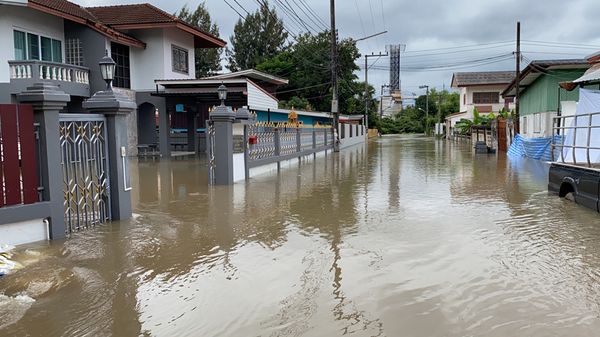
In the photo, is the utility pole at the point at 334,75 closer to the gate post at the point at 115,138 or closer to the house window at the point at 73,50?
the house window at the point at 73,50

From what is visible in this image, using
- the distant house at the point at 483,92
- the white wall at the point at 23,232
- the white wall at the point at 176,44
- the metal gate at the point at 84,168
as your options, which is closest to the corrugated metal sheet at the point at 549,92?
the white wall at the point at 176,44

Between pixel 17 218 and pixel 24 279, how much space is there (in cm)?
142

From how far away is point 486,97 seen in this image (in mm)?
54406

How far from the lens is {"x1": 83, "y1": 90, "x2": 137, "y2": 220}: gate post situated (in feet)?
26.7

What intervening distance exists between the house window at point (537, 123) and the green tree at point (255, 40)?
3388 centimetres

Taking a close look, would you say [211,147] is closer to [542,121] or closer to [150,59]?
[150,59]

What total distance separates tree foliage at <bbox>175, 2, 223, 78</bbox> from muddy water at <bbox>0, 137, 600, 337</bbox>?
4193 centimetres

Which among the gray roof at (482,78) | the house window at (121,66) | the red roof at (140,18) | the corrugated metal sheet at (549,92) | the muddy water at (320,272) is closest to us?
the muddy water at (320,272)

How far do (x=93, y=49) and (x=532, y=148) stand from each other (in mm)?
19413

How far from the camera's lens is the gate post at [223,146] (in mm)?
13008

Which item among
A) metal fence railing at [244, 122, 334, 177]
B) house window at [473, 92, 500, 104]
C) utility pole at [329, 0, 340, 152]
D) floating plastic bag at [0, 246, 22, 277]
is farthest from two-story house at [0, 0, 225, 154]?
house window at [473, 92, 500, 104]

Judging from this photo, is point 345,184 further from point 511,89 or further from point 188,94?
point 511,89

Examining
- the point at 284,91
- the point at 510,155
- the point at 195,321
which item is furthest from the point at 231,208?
the point at 284,91

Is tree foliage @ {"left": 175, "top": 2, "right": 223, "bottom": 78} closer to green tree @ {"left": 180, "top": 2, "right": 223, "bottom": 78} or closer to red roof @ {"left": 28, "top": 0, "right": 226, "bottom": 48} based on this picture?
green tree @ {"left": 180, "top": 2, "right": 223, "bottom": 78}
